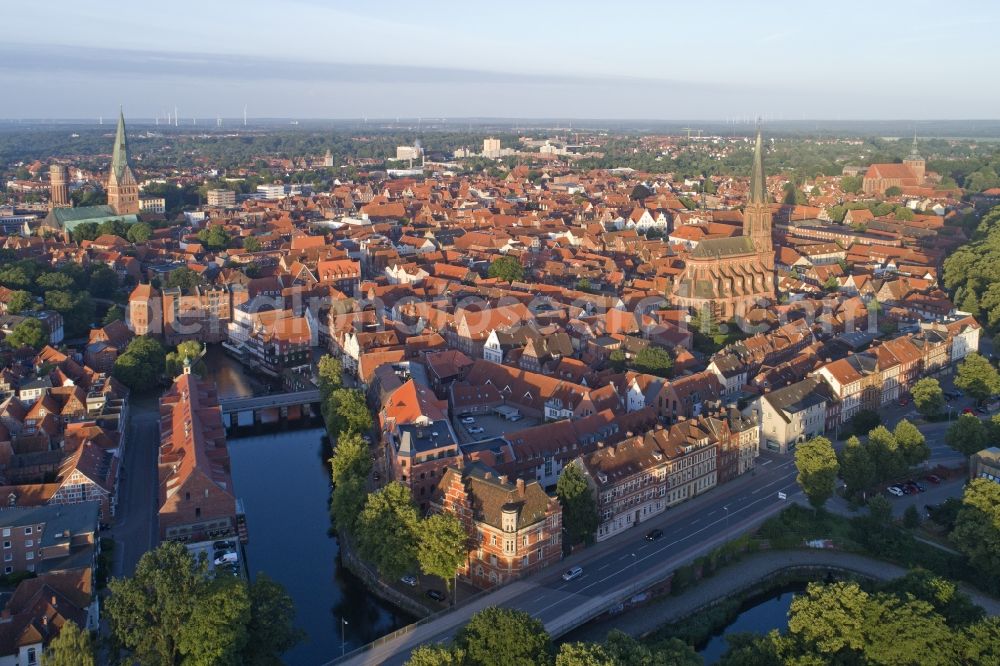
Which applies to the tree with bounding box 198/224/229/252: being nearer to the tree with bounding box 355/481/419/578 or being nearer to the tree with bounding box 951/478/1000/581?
the tree with bounding box 355/481/419/578

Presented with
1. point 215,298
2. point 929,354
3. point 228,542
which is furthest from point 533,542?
point 215,298

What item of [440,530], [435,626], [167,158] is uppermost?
Answer: [167,158]

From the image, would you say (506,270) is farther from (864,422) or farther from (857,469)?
(857,469)

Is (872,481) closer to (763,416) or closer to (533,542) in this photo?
(763,416)

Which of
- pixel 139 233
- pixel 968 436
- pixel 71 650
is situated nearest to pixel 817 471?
pixel 968 436

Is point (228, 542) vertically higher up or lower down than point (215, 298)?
lower down

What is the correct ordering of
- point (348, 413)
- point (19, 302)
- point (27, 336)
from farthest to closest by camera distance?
1. point (19, 302)
2. point (27, 336)
3. point (348, 413)
